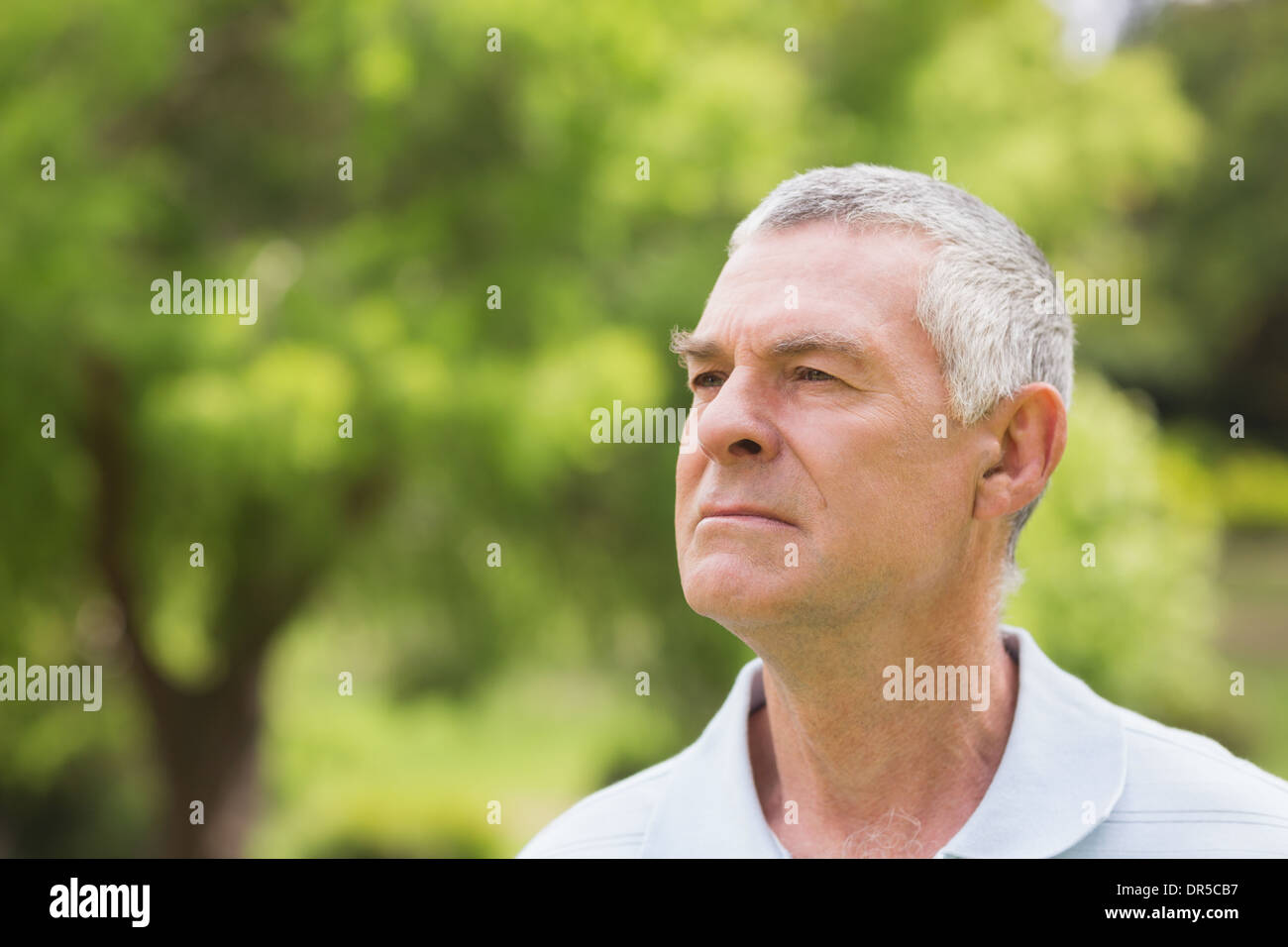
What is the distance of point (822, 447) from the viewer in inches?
55.5

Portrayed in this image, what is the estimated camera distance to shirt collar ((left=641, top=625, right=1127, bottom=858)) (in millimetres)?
1428

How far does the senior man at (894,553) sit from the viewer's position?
4.64 ft

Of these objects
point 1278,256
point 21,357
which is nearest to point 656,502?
point 21,357

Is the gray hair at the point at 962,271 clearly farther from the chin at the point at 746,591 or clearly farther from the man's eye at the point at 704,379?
the chin at the point at 746,591

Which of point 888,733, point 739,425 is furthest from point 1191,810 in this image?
point 739,425

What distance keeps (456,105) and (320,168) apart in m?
1.39

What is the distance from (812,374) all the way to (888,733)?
44 centimetres

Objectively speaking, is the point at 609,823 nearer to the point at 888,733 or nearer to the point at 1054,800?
the point at 888,733

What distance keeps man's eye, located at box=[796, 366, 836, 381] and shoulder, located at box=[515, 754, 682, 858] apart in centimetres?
54

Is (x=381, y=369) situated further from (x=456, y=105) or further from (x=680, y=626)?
(x=680, y=626)

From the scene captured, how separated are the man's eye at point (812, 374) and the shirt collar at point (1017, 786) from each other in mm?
470

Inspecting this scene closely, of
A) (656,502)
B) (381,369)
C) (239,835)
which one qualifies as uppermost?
(381,369)

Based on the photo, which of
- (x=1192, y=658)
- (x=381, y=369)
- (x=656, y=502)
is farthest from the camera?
(x=1192, y=658)

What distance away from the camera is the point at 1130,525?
23.8ft
